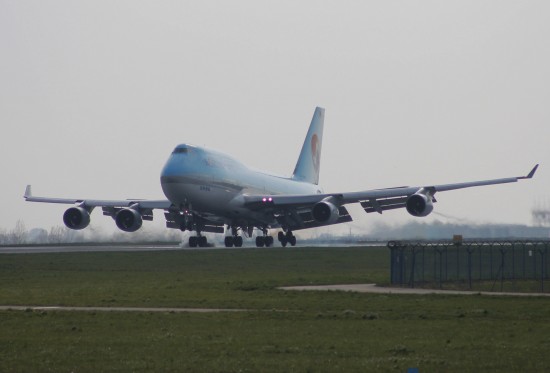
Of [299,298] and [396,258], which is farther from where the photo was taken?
[396,258]

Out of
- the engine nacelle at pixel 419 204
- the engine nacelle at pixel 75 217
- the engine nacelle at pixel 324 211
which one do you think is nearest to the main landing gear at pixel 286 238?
the engine nacelle at pixel 324 211

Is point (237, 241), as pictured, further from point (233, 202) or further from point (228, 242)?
point (233, 202)

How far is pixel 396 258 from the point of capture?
141 ft

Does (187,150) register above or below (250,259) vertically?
above

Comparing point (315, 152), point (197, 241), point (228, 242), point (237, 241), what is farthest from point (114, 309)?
point (315, 152)

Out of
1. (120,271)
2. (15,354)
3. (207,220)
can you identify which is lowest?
(15,354)

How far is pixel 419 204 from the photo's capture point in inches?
2876

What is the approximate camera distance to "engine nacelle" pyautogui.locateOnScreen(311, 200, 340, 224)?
7550cm

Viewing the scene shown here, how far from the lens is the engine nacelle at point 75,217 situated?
80012 millimetres

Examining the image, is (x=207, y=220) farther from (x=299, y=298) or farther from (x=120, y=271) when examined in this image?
(x=299, y=298)

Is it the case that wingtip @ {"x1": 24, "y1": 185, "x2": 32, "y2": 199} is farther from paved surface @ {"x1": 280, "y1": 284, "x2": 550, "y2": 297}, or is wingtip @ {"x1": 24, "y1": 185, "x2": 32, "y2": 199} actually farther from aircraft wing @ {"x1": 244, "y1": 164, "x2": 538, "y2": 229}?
paved surface @ {"x1": 280, "y1": 284, "x2": 550, "y2": 297}

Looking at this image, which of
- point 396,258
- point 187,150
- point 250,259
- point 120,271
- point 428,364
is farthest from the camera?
point 187,150

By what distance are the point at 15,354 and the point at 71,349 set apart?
1222 mm

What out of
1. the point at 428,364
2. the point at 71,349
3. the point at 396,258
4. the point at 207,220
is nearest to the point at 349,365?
the point at 428,364
